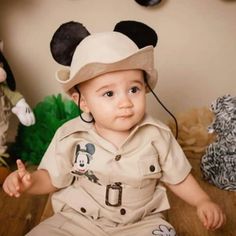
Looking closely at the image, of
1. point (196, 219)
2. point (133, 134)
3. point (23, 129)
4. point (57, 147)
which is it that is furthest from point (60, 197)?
point (23, 129)

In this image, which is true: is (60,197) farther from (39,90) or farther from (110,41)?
(39,90)

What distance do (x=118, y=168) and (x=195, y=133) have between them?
54 cm

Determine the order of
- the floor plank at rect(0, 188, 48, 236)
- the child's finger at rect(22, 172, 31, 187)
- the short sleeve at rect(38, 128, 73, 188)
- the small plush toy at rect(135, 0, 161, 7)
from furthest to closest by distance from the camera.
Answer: the small plush toy at rect(135, 0, 161, 7), the floor plank at rect(0, 188, 48, 236), the short sleeve at rect(38, 128, 73, 188), the child's finger at rect(22, 172, 31, 187)

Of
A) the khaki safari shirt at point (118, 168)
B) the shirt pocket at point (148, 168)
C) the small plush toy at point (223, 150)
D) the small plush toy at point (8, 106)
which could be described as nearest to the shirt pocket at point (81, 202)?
the khaki safari shirt at point (118, 168)

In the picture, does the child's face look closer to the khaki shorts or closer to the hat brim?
the hat brim

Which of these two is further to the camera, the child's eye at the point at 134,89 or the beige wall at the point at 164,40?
the beige wall at the point at 164,40

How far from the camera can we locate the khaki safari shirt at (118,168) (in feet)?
2.73

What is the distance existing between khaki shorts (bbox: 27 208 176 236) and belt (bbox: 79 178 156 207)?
0.04 m

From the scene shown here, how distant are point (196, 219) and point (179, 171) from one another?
21 cm

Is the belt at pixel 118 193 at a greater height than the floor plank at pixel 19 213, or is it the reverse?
the belt at pixel 118 193

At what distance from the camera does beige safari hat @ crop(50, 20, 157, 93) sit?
759mm

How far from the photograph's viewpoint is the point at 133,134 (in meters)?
0.84

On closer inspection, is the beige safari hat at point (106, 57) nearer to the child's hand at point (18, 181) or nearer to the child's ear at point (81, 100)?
the child's ear at point (81, 100)

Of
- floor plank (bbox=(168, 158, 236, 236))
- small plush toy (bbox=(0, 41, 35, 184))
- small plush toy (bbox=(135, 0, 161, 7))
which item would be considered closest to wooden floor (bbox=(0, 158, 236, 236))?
floor plank (bbox=(168, 158, 236, 236))
